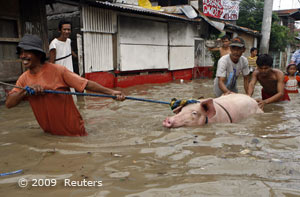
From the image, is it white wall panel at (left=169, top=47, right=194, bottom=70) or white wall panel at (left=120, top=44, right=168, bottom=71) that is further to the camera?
white wall panel at (left=169, top=47, right=194, bottom=70)

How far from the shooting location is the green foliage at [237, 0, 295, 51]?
23.5 metres

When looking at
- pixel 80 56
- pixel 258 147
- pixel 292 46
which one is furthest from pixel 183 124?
pixel 292 46

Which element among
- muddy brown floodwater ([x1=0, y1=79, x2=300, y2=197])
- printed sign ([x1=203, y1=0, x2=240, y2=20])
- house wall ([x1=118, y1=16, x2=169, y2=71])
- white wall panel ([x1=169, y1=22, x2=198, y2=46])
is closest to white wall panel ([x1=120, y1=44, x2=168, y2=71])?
house wall ([x1=118, y1=16, x2=169, y2=71])

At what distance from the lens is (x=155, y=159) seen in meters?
2.91

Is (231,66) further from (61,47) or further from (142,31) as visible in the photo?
(142,31)

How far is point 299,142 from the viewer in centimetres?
351

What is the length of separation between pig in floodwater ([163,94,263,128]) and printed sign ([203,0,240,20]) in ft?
45.3

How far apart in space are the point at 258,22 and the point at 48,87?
2480 cm

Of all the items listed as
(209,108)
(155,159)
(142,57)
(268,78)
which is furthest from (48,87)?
(142,57)

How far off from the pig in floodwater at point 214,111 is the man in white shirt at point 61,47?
294 cm

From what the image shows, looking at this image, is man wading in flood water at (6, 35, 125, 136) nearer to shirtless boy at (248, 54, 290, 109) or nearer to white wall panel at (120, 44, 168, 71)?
shirtless boy at (248, 54, 290, 109)

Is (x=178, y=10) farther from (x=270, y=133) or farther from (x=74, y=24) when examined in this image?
(x=270, y=133)

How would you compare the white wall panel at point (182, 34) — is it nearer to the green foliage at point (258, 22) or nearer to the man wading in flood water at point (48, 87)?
the man wading in flood water at point (48, 87)

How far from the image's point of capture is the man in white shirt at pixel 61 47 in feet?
18.6
